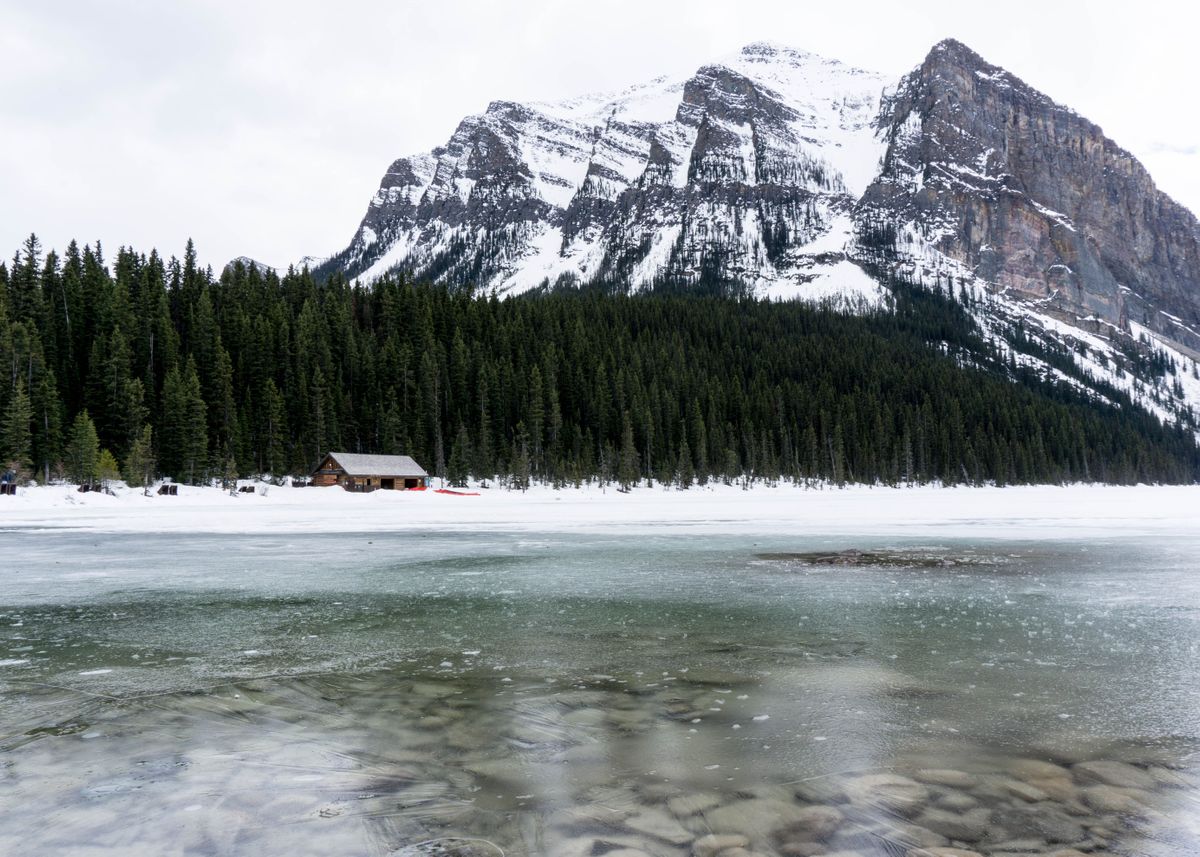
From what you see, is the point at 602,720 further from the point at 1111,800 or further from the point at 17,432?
the point at 17,432

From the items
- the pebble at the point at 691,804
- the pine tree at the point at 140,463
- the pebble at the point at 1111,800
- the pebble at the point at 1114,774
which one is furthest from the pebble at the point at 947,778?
the pine tree at the point at 140,463

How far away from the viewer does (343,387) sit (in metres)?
95.6

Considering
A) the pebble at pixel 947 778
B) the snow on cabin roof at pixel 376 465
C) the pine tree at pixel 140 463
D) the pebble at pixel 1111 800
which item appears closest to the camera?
the pebble at pixel 1111 800

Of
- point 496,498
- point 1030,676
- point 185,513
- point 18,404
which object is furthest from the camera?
point 496,498

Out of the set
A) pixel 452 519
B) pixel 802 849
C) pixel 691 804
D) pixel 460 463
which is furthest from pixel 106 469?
pixel 802 849

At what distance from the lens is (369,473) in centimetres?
7462

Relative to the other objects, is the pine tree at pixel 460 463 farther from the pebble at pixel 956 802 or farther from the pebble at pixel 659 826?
the pebble at pixel 956 802

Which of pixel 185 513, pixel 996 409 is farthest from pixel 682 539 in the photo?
pixel 996 409

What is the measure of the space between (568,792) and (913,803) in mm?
2365

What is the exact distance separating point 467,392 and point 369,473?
27.3 meters

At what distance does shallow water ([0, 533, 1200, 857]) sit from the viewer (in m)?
4.86

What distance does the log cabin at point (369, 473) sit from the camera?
244 ft

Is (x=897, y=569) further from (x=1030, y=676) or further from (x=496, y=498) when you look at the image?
(x=496, y=498)

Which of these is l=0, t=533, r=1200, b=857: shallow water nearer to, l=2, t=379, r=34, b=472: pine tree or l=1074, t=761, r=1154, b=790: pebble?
l=1074, t=761, r=1154, b=790: pebble
